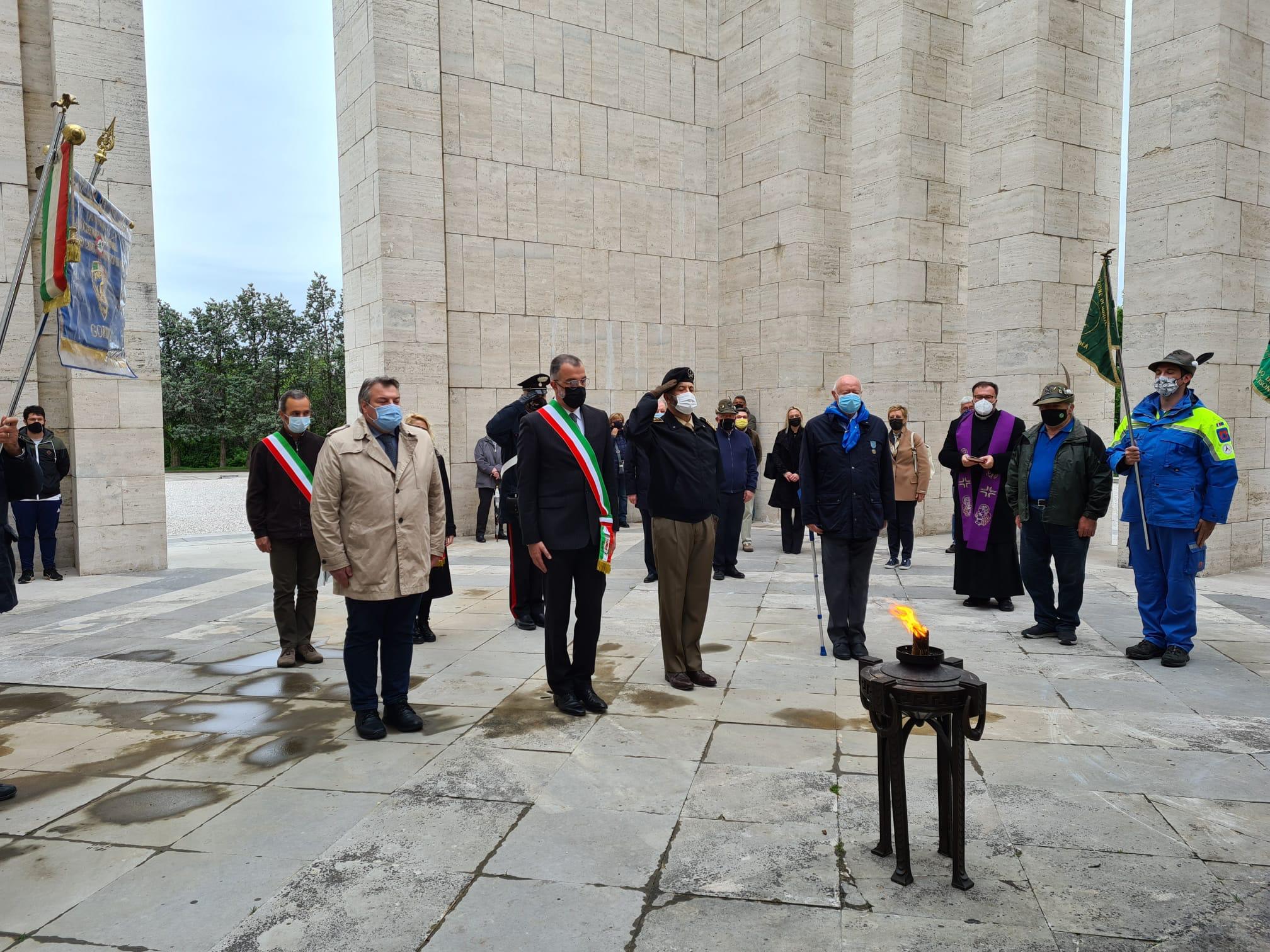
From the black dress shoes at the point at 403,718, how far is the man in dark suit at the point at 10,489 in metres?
1.77

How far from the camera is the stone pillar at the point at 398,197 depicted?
11.6 m

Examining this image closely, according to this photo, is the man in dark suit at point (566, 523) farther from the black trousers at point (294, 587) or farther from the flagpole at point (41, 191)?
the flagpole at point (41, 191)

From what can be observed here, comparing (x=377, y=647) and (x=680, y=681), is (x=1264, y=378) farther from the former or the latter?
(x=377, y=647)

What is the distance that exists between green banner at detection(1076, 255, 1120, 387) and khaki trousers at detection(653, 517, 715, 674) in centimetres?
385

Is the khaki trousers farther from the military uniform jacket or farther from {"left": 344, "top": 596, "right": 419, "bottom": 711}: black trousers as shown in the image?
the military uniform jacket

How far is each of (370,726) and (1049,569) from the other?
495 centimetres

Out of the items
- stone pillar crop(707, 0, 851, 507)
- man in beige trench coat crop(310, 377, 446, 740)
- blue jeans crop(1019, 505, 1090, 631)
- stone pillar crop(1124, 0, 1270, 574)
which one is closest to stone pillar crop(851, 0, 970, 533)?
stone pillar crop(707, 0, 851, 507)

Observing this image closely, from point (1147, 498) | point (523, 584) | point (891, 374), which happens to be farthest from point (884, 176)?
point (523, 584)

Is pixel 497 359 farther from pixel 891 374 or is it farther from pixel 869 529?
pixel 869 529

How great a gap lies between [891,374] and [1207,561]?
463 cm

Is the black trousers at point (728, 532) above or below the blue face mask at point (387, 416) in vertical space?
below

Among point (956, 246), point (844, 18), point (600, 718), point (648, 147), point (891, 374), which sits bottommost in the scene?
point (600, 718)

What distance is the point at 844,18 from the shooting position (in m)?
13.6

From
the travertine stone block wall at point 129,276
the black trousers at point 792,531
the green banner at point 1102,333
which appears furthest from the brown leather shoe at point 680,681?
the travertine stone block wall at point 129,276
